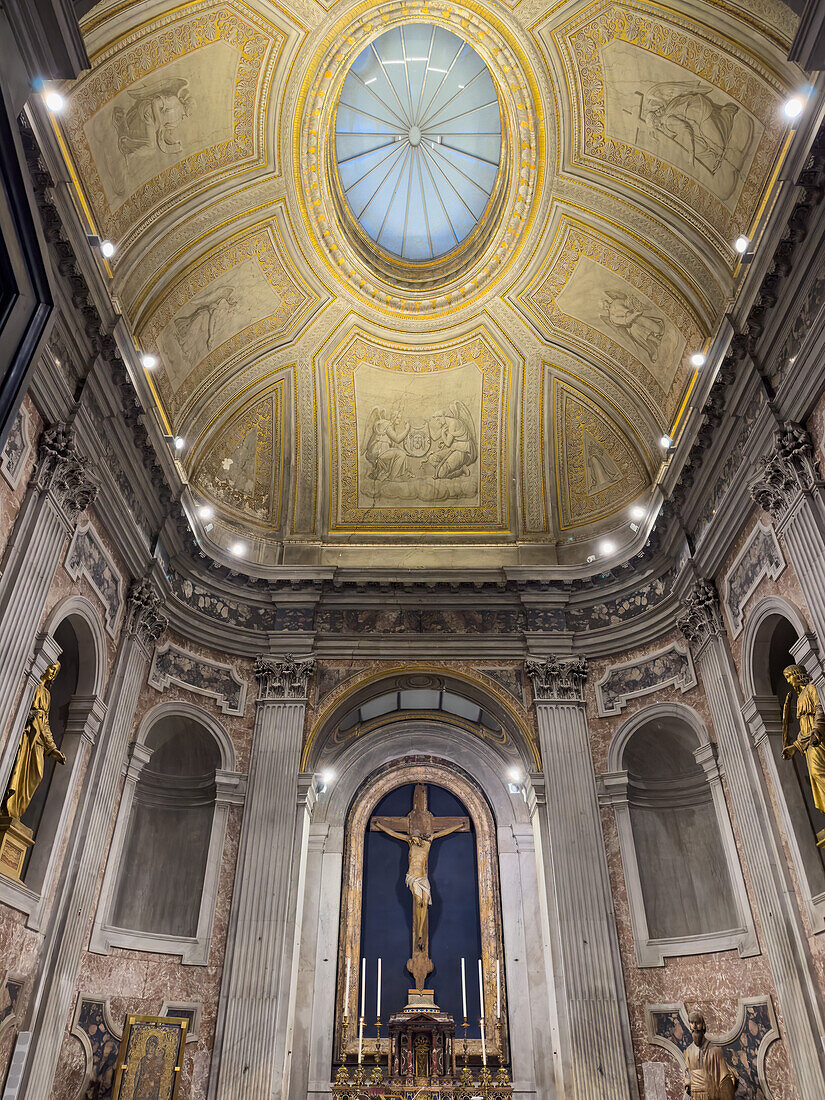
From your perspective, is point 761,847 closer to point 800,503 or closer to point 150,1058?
point 800,503

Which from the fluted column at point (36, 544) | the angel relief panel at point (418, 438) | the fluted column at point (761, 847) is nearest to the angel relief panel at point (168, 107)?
the fluted column at point (36, 544)

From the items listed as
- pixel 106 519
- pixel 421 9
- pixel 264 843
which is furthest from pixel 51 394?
pixel 421 9

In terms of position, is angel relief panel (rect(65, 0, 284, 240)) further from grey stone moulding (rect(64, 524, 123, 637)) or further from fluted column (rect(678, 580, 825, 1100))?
fluted column (rect(678, 580, 825, 1100))

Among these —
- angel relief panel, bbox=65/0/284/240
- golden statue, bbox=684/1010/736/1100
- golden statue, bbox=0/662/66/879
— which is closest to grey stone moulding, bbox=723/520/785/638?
golden statue, bbox=684/1010/736/1100

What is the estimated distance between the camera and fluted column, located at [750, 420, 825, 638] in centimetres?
852

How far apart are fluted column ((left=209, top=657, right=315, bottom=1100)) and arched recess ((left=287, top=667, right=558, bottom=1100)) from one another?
64 centimetres

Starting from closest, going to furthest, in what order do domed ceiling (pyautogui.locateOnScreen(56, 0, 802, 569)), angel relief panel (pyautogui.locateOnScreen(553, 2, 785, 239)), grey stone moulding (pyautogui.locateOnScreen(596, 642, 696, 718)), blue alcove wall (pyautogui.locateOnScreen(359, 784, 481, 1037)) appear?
angel relief panel (pyautogui.locateOnScreen(553, 2, 785, 239)) → domed ceiling (pyautogui.locateOnScreen(56, 0, 802, 569)) → grey stone moulding (pyautogui.locateOnScreen(596, 642, 696, 718)) → blue alcove wall (pyautogui.locateOnScreen(359, 784, 481, 1037))

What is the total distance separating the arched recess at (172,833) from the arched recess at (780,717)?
7682mm

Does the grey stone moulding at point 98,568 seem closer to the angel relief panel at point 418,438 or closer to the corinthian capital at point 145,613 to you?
the corinthian capital at point 145,613

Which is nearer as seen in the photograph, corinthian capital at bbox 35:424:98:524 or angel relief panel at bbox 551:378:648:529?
corinthian capital at bbox 35:424:98:524

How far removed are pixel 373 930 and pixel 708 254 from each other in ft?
39.5

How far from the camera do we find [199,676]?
1293cm

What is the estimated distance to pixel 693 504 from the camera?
469 inches

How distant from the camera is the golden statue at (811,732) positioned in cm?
830
